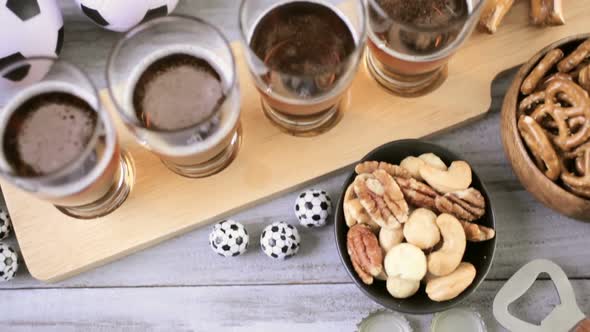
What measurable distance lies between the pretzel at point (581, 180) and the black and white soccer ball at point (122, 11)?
0.73m

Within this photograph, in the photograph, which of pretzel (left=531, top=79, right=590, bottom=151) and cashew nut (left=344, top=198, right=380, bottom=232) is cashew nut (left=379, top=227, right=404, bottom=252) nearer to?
cashew nut (left=344, top=198, right=380, bottom=232)

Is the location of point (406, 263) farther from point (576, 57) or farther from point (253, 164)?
point (576, 57)

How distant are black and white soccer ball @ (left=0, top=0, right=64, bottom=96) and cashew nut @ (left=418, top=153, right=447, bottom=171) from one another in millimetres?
612

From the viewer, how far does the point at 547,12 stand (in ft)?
3.73

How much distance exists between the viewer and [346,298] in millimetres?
1134

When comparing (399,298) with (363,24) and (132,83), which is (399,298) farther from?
(132,83)

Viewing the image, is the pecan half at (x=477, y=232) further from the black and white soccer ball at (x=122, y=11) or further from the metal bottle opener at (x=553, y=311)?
the black and white soccer ball at (x=122, y=11)

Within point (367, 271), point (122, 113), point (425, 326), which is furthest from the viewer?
point (425, 326)

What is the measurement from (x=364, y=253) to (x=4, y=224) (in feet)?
2.06

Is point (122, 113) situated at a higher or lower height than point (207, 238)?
higher

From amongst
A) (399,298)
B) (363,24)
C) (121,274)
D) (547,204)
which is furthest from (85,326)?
(547,204)

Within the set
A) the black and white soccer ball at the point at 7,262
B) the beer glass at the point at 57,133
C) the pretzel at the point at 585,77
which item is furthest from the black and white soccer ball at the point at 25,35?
the pretzel at the point at 585,77

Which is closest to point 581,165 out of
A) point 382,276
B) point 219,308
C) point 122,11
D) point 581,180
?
point 581,180

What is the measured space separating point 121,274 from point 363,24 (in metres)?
0.60
